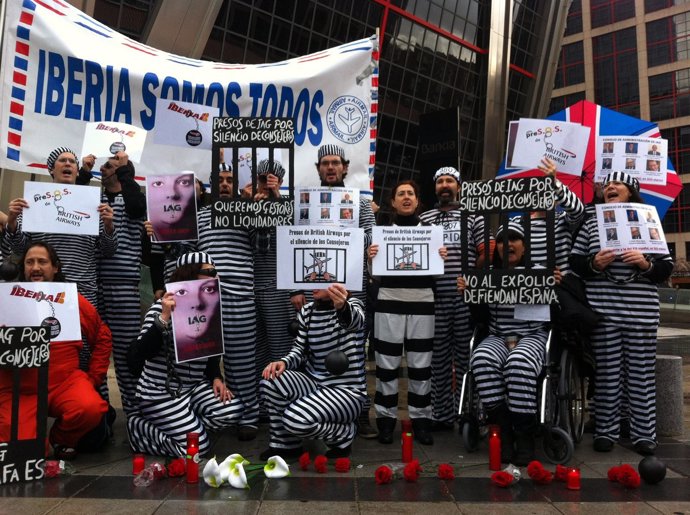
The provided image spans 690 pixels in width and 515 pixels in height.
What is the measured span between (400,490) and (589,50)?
204ft

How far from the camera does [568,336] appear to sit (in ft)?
15.5

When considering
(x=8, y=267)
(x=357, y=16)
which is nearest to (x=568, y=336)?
(x=8, y=267)

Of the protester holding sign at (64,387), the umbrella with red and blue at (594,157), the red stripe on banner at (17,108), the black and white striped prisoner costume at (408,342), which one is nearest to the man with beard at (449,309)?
the black and white striped prisoner costume at (408,342)

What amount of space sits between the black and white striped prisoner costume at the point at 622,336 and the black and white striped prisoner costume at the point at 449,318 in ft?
3.05

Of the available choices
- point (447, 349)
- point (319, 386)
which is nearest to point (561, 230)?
point (447, 349)

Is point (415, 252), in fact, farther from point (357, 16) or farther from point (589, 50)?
point (589, 50)

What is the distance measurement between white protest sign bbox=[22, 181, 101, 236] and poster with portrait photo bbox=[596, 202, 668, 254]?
3.93 m

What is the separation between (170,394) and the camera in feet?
14.2

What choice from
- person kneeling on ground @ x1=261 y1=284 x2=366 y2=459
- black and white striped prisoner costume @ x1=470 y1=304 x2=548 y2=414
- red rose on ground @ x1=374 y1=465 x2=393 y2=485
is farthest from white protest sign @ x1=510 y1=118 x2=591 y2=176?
red rose on ground @ x1=374 y1=465 x2=393 y2=485

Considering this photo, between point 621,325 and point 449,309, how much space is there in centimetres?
138

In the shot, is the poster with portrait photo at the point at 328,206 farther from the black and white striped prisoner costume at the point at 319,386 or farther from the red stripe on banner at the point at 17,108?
the red stripe on banner at the point at 17,108

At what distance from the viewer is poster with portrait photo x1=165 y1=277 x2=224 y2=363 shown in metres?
4.22

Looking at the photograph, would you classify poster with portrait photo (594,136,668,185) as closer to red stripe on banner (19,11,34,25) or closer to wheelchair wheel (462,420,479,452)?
wheelchair wheel (462,420,479,452)

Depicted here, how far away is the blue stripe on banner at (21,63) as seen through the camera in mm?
5316
